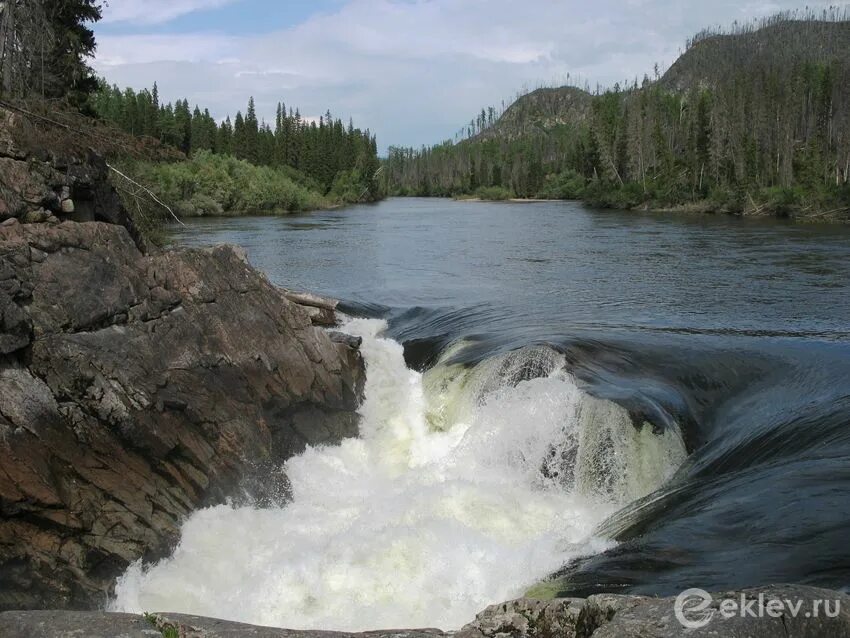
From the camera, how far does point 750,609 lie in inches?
201

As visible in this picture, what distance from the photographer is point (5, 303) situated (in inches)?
350

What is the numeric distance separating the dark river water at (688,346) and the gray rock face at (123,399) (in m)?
4.80

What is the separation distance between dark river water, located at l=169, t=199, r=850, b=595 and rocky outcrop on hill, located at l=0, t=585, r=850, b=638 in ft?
5.57

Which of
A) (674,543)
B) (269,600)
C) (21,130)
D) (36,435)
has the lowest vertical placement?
(269,600)

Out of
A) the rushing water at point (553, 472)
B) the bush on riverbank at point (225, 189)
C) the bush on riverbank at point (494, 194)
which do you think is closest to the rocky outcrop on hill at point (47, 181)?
the rushing water at point (553, 472)

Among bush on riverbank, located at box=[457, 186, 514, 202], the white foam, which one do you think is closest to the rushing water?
the white foam

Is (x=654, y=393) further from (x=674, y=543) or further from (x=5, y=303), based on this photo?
(x=5, y=303)

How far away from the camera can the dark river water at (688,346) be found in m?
7.88

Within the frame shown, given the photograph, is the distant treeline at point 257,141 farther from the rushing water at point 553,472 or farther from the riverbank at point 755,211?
the rushing water at point 553,472

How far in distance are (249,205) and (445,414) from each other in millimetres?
61578

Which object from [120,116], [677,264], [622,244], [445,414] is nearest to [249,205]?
[120,116]

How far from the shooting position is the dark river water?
7875 mm

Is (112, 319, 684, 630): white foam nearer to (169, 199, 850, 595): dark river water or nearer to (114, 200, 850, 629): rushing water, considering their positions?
(114, 200, 850, 629): rushing water

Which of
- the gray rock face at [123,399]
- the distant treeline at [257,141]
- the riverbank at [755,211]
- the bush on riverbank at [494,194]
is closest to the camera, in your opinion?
the gray rock face at [123,399]
